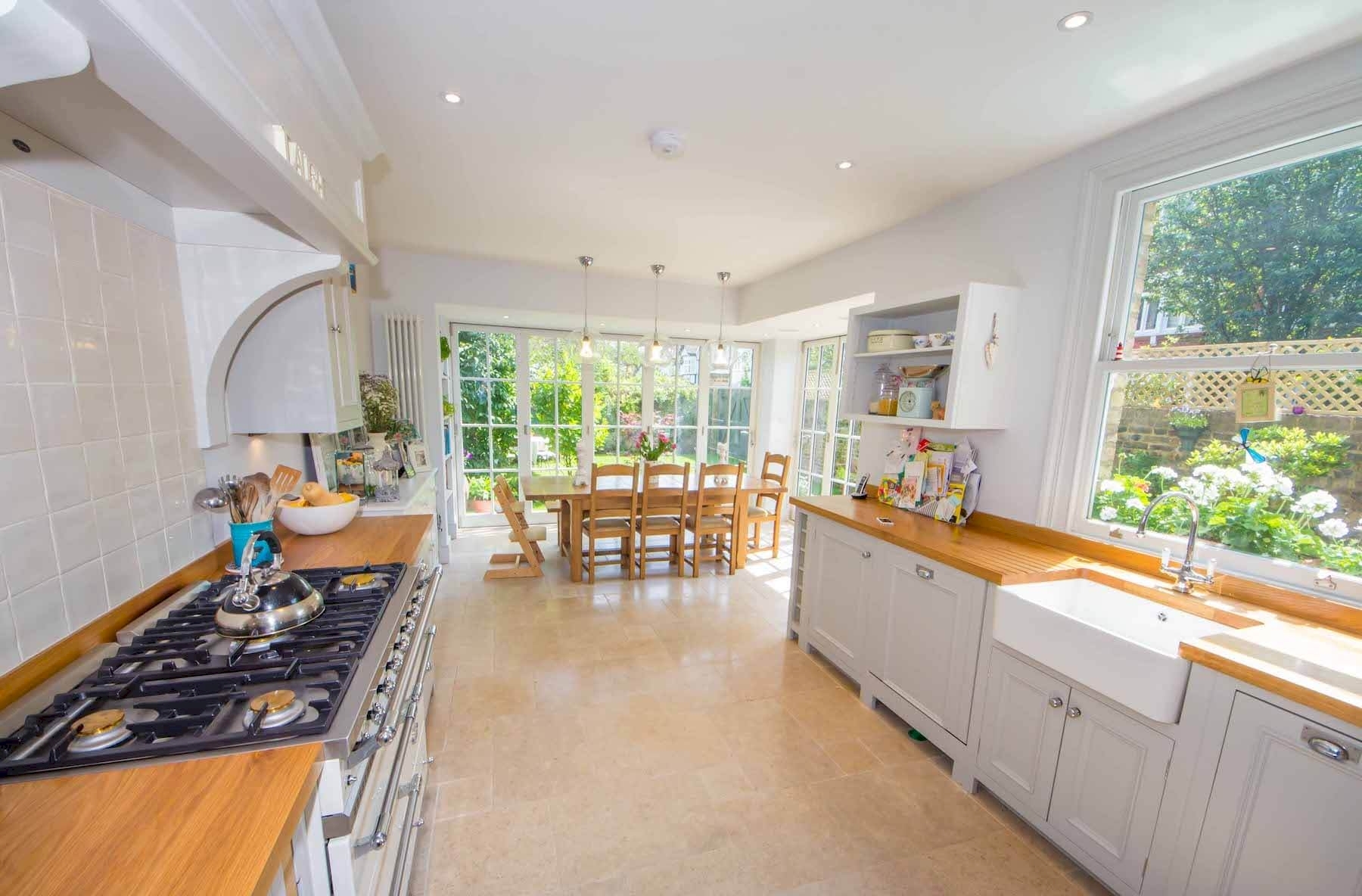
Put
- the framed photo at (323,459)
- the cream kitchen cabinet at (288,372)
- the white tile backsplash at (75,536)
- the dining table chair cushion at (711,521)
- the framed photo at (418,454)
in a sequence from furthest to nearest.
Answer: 1. the dining table chair cushion at (711,521)
2. the framed photo at (418,454)
3. the framed photo at (323,459)
4. the cream kitchen cabinet at (288,372)
5. the white tile backsplash at (75,536)

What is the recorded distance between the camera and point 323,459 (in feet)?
8.28

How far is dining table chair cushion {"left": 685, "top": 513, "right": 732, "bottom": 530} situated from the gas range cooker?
277 cm

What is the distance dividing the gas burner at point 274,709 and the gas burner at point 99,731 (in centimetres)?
16

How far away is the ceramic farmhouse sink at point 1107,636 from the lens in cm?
128

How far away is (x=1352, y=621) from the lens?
4.46 ft

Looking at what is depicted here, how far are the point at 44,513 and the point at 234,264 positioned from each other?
850 mm

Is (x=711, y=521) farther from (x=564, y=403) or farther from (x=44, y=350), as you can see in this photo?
(x=44, y=350)

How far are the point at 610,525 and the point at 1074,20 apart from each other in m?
3.42

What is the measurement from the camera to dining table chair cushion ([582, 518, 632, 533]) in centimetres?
367

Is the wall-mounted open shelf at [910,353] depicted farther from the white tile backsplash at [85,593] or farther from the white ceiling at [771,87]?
the white tile backsplash at [85,593]

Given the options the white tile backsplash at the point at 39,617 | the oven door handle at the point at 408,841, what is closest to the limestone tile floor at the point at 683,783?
the oven door handle at the point at 408,841

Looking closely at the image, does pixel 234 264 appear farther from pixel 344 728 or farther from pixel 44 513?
pixel 344 728

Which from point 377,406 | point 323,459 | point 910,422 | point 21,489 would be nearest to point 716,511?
point 910,422

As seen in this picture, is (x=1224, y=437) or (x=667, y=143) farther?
(x=667, y=143)
